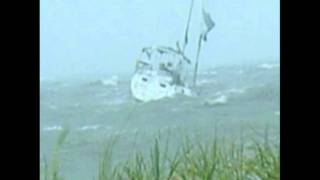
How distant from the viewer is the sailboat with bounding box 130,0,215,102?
2613 mm

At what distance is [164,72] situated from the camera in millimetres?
2637

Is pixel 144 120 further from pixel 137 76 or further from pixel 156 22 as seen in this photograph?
pixel 156 22

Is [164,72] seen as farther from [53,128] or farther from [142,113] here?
[53,128]

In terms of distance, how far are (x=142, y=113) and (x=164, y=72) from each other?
0.15 m

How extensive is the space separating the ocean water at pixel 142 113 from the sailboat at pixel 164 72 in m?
0.03

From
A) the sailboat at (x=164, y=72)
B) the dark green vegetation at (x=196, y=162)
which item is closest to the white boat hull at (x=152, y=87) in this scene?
the sailboat at (x=164, y=72)

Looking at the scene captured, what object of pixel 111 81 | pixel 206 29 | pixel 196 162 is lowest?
pixel 196 162

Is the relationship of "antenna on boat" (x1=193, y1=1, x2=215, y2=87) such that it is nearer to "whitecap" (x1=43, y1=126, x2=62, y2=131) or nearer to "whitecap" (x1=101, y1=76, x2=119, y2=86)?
"whitecap" (x1=101, y1=76, x2=119, y2=86)

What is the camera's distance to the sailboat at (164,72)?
261 cm

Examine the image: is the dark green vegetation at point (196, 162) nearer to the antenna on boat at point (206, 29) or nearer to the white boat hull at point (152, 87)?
the white boat hull at point (152, 87)

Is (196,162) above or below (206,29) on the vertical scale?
below

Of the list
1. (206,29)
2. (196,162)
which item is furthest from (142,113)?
(206,29)

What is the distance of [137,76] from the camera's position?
2615 millimetres
